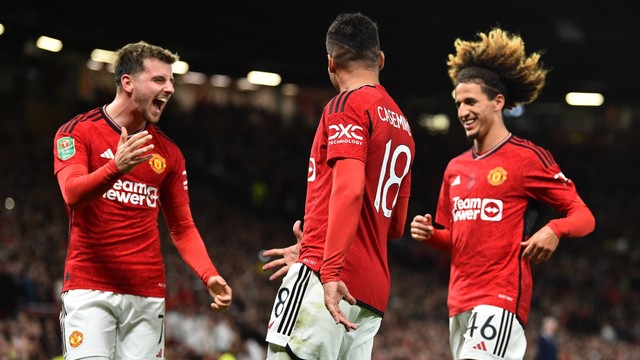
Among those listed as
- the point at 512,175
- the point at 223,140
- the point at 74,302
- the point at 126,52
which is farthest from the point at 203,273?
the point at 223,140

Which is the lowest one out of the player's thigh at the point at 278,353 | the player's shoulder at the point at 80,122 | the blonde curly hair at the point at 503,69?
the player's thigh at the point at 278,353

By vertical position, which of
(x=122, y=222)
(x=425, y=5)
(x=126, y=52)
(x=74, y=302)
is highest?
(x=425, y=5)

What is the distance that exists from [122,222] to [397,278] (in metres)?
20.6

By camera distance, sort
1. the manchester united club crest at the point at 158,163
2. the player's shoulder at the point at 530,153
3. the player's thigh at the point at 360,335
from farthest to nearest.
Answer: the player's shoulder at the point at 530,153
the manchester united club crest at the point at 158,163
the player's thigh at the point at 360,335

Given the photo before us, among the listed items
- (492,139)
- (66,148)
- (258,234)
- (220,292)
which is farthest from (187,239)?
(258,234)

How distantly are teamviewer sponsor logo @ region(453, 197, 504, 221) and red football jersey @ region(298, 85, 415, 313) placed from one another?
4.72 feet

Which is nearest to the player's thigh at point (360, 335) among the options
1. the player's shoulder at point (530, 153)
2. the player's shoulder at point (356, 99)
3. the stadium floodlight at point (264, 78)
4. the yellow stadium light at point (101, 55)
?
the player's shoulder at point (356, 99)

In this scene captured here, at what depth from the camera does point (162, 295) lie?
5.06m

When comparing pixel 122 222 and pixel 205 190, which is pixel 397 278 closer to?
pixel 205 190

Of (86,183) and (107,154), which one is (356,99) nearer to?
(86,183)

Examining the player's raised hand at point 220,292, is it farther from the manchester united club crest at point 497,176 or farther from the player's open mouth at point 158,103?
the manchester united club crest at point 497,176

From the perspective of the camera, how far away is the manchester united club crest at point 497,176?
5.55m

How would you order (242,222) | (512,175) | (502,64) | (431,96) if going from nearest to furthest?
(512,175)
(502,64)
(242,222)
(431,96)

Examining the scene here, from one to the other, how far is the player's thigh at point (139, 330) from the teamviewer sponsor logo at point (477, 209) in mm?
2039
